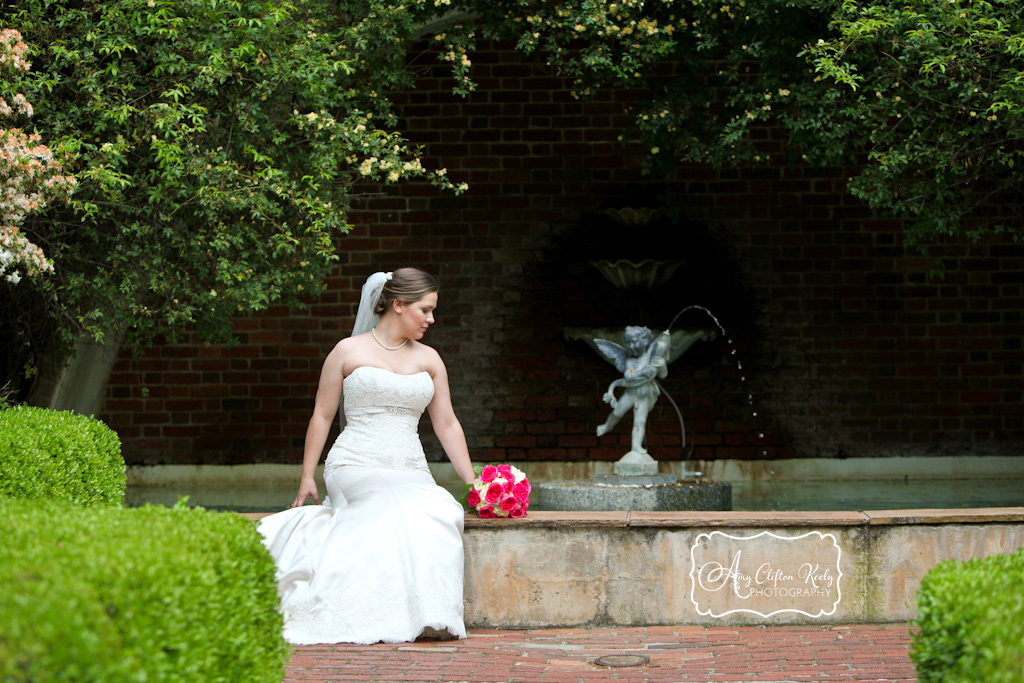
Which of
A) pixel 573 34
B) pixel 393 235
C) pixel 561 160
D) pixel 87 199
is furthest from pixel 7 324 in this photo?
pixel 561 160

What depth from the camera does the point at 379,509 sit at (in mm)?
4336

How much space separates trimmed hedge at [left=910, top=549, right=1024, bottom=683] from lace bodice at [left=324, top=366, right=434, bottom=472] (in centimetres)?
269

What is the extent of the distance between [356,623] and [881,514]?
2.25m

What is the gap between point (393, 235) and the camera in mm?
10016

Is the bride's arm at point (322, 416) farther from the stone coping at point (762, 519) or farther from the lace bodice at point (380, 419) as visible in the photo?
the stone coping at point (762, 519)

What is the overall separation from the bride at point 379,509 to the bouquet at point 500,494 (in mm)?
112

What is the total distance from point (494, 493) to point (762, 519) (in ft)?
3.80

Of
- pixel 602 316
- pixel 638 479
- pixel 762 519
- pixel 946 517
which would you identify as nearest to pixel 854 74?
pixel 638 479

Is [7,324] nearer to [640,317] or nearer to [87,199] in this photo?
[87,199]

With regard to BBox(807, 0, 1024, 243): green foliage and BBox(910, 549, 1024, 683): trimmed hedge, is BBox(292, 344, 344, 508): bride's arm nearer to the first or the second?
BBox(910, 549, 1024, 683): trimmed hedge

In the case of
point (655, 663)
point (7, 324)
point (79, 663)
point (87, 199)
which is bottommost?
point (655, 663)

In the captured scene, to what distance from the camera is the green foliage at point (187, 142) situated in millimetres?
5914

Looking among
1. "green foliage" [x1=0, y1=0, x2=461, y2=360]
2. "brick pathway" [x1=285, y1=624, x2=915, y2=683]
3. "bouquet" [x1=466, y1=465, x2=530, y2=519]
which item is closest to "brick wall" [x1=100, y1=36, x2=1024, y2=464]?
"green foliage" [x1=0, y1=0, x2=461, y2=360]

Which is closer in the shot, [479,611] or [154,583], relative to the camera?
[154,583]
